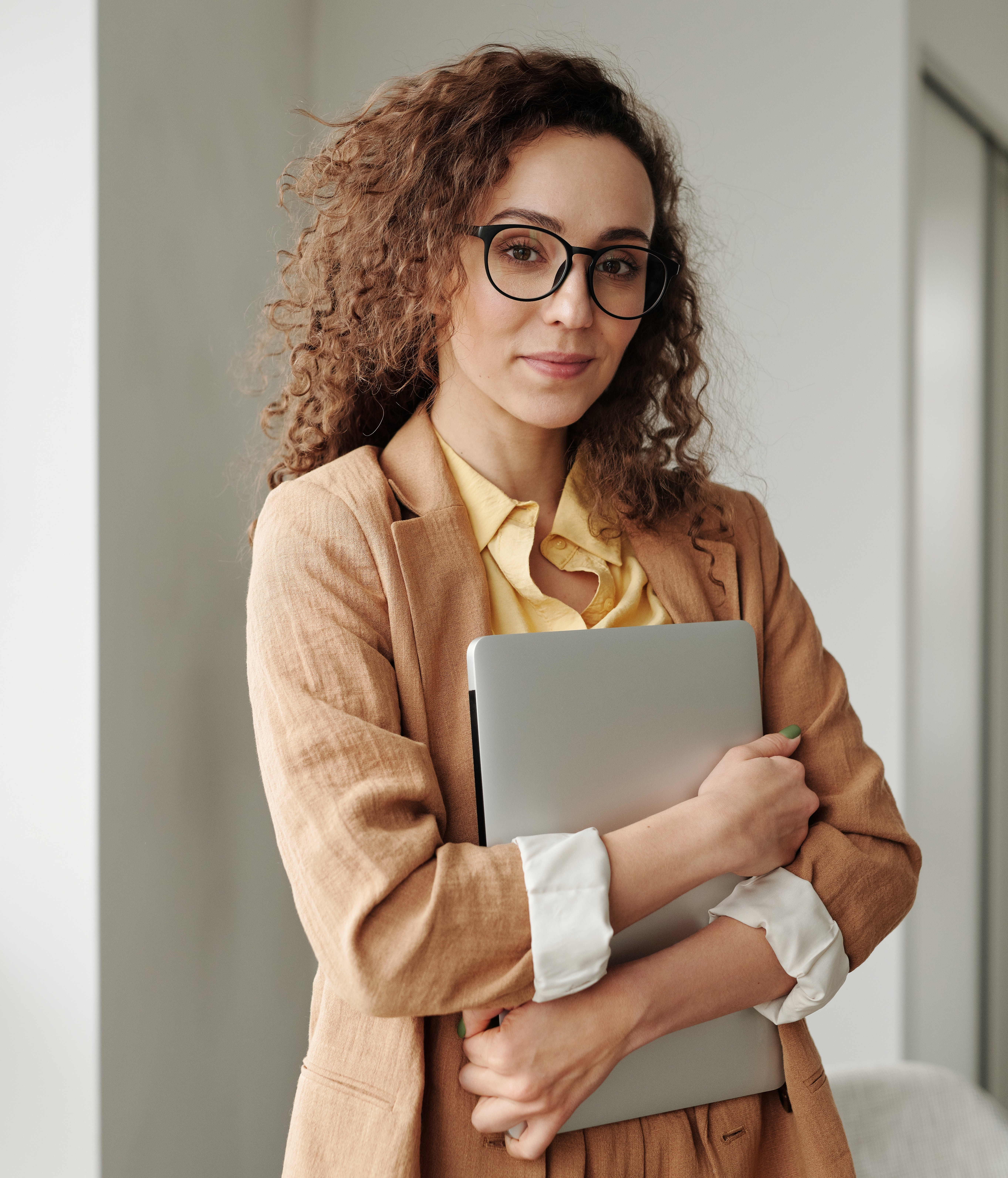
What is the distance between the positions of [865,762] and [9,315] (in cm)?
130

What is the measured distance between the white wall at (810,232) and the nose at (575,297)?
4.13 ft

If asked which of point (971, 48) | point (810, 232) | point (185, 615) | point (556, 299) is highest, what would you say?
point (971, 48)

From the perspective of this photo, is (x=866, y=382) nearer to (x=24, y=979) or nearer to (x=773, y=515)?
(x=773, y=515)

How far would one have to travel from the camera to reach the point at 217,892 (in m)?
1.79

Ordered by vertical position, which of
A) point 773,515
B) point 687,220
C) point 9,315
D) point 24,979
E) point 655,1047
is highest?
point 687,220

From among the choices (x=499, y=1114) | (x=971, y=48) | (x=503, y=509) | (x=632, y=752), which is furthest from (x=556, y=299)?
(x=971, y=48)

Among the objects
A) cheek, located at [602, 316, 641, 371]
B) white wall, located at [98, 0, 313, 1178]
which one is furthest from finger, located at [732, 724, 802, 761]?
white wall, located at [98, 0, 313, 1178]

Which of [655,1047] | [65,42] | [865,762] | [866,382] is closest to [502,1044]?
[655,1047]

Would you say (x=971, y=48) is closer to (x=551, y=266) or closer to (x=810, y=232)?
(x=810, y=232)

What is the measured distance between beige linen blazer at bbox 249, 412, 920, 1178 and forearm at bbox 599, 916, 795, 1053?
0.31 ft

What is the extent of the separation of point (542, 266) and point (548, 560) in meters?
0.33

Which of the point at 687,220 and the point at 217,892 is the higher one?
the point at 687,220

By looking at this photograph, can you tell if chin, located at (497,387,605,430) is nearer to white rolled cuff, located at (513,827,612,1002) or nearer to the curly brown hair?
the curly brown hair

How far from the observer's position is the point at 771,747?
105 centimetres
